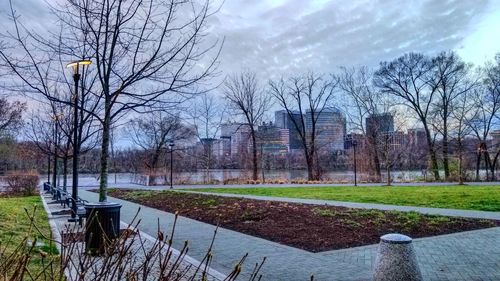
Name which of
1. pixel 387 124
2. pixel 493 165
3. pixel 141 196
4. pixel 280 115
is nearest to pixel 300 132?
pixel 280 115

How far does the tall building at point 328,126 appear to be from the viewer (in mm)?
47625

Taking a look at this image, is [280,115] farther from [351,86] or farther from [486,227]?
[486,227]

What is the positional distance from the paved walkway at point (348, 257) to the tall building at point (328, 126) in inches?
1457

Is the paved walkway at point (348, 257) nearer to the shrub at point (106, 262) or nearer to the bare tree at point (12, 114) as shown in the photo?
the shrub at point (106, 262)

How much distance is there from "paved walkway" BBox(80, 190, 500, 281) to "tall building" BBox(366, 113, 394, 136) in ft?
110

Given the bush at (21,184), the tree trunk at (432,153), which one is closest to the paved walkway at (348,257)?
the bush at (21,184)

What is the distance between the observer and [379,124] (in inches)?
1747

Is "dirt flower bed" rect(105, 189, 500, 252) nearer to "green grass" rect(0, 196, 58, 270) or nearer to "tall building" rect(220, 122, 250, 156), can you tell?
"green grass" rect(0, 196, 58, 270)

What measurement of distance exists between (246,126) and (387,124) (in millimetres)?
14983

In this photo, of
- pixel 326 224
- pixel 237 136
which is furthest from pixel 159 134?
pixel 326 224

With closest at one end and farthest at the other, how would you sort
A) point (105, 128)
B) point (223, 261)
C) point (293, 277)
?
point (293, 277), point (223, 261), point (105, 128)

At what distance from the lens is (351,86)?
4888 cm

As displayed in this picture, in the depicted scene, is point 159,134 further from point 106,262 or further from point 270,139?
point 106,262

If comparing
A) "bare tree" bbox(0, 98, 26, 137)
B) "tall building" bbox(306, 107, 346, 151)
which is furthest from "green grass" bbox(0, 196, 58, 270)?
"tall building" bbox(306, 107, 346, 151)
